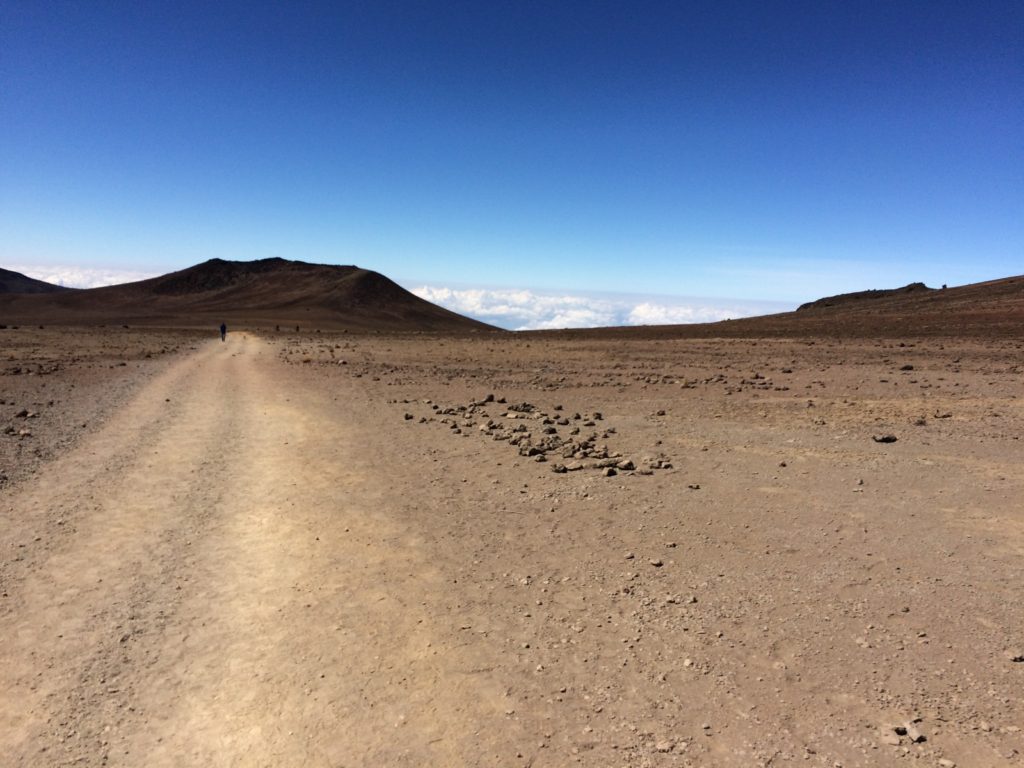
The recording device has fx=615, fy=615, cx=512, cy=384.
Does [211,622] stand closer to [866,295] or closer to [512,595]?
[512,595]

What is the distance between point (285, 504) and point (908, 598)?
6470mm

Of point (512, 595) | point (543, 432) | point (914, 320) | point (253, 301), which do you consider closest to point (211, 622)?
point (512, 595)

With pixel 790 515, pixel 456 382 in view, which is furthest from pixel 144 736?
pixel 456 382

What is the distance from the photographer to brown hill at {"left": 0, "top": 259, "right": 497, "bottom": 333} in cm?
9019

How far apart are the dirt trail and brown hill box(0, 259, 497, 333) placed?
75158 millimetres

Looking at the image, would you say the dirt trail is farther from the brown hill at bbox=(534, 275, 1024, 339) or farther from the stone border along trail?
the brown hill at bbox=(534, 275, 1024, 339)

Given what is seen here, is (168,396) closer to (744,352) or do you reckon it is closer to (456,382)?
(456,382)

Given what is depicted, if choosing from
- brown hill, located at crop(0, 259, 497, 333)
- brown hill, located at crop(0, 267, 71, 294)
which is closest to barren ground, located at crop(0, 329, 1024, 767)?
brown hill, located at crop(0, 259, 497, 333)

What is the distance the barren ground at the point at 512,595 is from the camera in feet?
11.6

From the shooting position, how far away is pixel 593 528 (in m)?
6.70

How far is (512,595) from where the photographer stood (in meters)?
5.20

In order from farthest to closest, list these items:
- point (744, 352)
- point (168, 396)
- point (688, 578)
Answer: point (744, 352), point (168, 396), point (688, 578)

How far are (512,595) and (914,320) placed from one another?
130ft

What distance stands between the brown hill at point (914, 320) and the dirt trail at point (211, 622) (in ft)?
108
